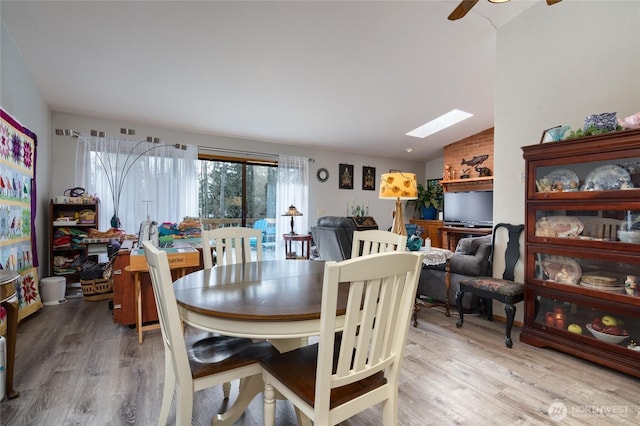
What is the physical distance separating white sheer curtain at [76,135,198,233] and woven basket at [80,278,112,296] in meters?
0.97

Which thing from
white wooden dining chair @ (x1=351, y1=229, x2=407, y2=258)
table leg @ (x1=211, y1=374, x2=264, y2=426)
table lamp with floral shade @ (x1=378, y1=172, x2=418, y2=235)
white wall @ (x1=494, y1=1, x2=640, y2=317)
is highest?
white wall @ (x1=494, y1=1, x2=640, y2=317)

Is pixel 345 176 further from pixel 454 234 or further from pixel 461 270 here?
pixel 461 270

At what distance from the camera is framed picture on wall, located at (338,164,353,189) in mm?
6724

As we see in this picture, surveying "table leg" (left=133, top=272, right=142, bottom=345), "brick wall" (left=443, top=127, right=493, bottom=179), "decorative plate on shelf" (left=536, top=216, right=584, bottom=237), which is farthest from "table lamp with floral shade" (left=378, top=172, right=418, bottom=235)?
"brick wall" (left=443, top=127, right=493, bottom=179)

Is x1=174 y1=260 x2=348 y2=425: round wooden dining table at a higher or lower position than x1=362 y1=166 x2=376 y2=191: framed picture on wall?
lower

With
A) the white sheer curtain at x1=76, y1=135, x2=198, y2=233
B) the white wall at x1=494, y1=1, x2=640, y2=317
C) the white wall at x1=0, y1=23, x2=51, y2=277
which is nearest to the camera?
the white wall at x1=494, y1=1, x2=640, y2=317

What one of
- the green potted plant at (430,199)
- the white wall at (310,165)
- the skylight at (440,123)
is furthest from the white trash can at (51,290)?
the green potted plant at (430,199)

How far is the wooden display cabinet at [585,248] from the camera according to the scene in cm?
206

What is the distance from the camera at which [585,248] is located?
2258 millimetres

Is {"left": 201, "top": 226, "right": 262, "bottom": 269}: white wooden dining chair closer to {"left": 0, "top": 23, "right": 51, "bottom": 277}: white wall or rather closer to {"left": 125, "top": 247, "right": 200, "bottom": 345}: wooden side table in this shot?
{"left": 125, "top": 247, "right": 200, "bottom": 345}: wooden side table

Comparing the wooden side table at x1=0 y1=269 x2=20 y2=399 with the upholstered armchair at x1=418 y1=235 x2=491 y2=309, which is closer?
the wooden side table at x1=0 y1=269 x2=20 y2=399

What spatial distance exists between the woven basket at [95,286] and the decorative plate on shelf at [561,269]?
14.3 feet

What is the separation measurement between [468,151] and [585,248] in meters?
4.69

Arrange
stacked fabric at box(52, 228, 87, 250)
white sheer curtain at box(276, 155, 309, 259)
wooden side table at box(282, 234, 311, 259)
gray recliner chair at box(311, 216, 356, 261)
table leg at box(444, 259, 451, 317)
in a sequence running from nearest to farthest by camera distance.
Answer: table leg at box(444, 259, 451, 317), stacked fabric at box(52, 228, 87, 250), gray recliner chair at box(311, 216, 356, 261), wooden side table at box(282, 234, 311, 259), white sheer curtain at box(276, 155, 309, 259)
